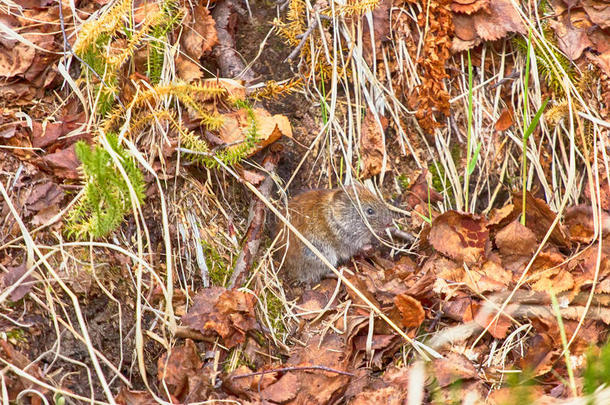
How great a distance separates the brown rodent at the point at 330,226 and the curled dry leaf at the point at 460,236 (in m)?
0.57

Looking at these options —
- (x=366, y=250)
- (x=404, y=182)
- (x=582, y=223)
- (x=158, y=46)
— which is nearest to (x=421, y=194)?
(x=404, y=182)

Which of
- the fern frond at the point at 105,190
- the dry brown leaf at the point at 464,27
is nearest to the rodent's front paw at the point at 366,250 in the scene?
the dry brown leaf at the point at 464,27

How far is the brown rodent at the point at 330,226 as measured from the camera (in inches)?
177

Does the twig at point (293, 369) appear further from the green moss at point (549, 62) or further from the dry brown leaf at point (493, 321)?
the green moss at point (549, 62)

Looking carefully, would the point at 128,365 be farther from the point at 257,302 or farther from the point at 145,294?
the point at 257,302

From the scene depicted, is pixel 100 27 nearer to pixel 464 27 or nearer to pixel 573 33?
pixel 464 27

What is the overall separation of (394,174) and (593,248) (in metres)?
1.38

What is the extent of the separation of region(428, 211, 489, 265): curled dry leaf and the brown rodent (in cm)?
57

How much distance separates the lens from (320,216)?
15.5 ft

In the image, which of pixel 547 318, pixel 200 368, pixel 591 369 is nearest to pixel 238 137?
pixel 200 368

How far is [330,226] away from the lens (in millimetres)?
4801

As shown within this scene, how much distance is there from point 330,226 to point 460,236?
1.03 meters

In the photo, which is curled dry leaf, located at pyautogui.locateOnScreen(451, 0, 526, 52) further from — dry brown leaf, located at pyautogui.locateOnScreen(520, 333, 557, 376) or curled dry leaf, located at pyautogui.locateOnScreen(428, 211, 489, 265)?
dry brown leaf, located at pyautogui.locateOnScreen(520, 333, 557, 376)

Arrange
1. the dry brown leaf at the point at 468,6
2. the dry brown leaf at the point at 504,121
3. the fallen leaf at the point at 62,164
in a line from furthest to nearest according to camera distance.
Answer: the dry brown leaf at the point at 504,121 → the dry brown leaf at the point at 468,6 → the fallen leaf at the point at 62,164
